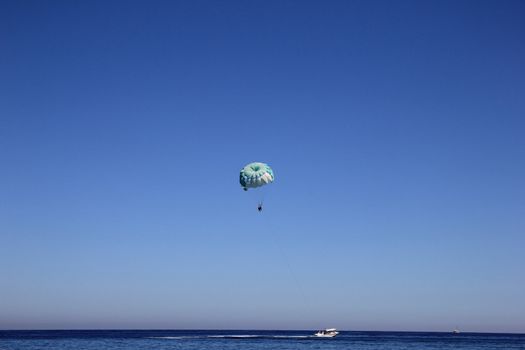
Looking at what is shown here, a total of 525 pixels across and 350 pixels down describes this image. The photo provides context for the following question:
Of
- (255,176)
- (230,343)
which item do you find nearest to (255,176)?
(255,176)

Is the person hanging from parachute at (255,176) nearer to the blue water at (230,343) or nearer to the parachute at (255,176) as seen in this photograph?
the parachute at (255,176)

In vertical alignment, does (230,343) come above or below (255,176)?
below

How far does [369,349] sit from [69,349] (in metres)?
41.2

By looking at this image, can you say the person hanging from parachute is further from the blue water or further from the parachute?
the blue water

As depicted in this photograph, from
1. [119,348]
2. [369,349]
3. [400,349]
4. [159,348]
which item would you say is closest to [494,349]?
[400,349]

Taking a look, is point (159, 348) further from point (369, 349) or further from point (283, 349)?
point (369, 349)

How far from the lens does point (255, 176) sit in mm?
39625

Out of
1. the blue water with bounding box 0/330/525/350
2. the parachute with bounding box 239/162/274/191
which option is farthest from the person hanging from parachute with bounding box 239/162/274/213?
the blue water with bounding box 0/330/525/350

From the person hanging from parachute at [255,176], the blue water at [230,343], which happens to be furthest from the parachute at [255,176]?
the blue water at [230,343]

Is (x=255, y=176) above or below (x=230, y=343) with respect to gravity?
above

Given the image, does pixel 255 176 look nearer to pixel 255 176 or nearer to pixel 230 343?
pixel 255 176

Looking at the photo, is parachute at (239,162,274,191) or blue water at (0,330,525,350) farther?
blue water at (0,330,525,350)

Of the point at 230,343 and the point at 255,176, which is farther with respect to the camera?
the point at 230,343

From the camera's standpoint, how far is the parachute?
39656mm
